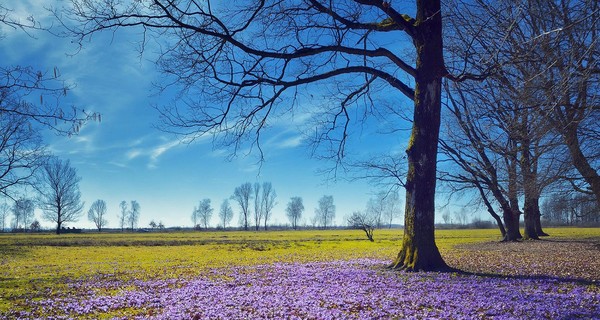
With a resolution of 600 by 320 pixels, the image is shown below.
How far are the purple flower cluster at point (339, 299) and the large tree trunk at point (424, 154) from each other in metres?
1.39

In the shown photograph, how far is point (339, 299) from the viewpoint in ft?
26.2

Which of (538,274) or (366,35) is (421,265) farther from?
(366,35)

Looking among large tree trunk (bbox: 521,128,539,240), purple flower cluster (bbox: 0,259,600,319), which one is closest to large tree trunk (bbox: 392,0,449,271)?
purple flower cluster (bbox: 0,259,600,319)

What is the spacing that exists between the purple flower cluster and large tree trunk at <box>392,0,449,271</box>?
1388mm

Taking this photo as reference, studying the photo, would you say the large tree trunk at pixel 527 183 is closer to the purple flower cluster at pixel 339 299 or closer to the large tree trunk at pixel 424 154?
the large tree trunk at pixel 424 154

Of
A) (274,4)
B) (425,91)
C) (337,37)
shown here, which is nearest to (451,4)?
(425,91)

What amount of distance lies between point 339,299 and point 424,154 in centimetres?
618

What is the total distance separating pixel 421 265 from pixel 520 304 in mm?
4836

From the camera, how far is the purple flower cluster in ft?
22.5

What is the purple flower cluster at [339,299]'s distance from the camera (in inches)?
270

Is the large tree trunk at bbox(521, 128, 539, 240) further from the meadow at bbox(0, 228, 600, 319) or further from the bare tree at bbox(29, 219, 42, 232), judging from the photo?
the bare tree at bbox(29, 219, 42, 232)

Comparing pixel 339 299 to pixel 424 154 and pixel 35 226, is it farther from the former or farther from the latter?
pixel 35 226

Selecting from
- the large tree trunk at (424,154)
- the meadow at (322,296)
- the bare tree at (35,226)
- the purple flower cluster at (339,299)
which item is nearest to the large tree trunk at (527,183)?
the large tree trunk at (424,154)

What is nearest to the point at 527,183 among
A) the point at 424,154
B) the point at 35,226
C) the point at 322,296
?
the point at 424,154
